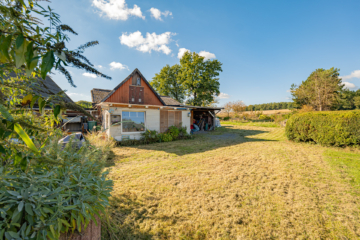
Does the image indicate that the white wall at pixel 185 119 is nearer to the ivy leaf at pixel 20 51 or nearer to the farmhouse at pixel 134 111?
the farmhouse at pixel 134 111

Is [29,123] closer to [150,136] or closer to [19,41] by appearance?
[19,41]

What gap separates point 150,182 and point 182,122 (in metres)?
8.90

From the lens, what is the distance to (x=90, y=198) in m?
1.36

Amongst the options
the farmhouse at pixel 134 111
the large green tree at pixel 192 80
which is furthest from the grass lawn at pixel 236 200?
the large green tree at pixel 192 80

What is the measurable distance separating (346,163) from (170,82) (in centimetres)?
2552

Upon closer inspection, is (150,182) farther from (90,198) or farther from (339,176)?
(339,176)

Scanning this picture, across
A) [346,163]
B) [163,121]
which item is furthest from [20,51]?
[163,121]

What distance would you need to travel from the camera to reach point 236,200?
10.7ft

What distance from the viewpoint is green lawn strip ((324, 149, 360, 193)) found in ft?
13.9

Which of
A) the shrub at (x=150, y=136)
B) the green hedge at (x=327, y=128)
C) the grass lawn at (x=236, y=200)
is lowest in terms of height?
the grass lawn at (x=236, y=200)

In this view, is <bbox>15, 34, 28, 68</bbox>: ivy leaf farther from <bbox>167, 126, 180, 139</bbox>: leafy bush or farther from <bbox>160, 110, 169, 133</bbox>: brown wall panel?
<bbox>160, 110, 169, 133</bbox>: brown wall panel

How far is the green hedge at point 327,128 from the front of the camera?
6.84 meters

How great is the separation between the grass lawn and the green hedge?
2.10 metres

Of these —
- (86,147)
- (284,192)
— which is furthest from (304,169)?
(86,147)
